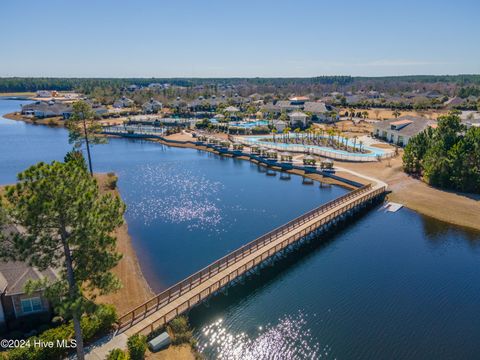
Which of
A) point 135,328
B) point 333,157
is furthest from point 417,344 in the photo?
point 333,157

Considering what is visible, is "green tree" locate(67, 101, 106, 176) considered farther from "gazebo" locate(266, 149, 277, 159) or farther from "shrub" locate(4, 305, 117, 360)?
"shrub" locate(4, 305, 117, 360)

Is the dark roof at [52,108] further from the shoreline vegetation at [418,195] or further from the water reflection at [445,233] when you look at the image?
the water reflection at [445,233]

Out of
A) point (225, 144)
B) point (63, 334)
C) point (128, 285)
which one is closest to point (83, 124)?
point (128, 285)

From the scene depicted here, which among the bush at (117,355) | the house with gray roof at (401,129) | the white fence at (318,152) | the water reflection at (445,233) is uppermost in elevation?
the house with gray roof at (401,129)

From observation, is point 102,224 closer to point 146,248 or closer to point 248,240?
point 146,248

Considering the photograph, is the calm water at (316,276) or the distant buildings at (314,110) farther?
the distant buildings at (314,110)

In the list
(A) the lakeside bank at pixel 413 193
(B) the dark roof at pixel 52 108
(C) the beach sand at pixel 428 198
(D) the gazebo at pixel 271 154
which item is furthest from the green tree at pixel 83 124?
(B) the dark roof at pixel 52 108
